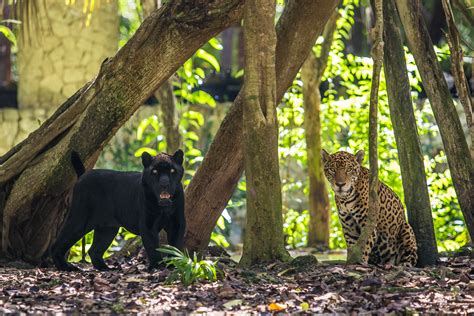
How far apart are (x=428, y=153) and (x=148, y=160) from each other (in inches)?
367

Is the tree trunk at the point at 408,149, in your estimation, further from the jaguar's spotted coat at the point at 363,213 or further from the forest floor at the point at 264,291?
the forest floor at the point at 264,291

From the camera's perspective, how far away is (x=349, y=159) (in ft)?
29.2

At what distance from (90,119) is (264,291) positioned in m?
2.85

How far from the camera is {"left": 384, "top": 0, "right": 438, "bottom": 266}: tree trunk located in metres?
9.13

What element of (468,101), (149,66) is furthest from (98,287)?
(468,101)

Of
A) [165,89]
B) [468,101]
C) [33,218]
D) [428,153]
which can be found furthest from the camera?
[428,153]

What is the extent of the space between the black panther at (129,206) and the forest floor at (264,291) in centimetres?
46

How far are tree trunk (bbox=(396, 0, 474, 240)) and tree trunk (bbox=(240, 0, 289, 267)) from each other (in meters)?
1.62

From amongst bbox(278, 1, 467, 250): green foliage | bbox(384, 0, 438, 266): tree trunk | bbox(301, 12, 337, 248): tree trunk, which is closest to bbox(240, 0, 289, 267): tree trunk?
bbox(384, 0, 438, 266): tree trunk

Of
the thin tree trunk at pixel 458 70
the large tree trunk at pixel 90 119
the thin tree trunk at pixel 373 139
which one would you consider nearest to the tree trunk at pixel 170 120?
the large tree trunk at pixel 90 119

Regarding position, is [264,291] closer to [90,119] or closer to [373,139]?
[373,139]

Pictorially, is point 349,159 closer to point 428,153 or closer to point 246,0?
point 246,0

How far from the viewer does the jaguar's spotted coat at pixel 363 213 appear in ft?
29.1

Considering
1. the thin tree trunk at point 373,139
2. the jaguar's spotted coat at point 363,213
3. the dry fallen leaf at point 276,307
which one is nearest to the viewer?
the dry fallen leaf at point 276,307
